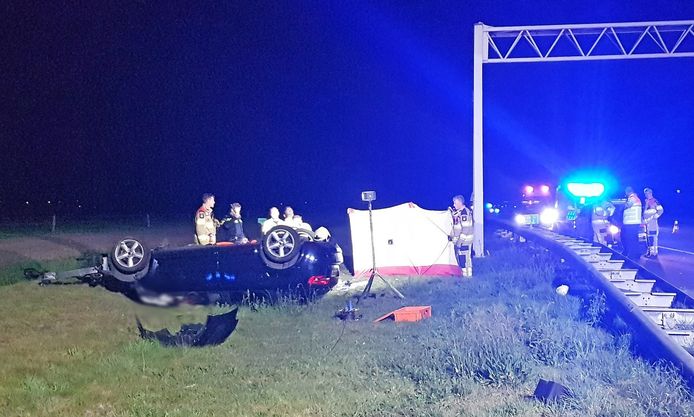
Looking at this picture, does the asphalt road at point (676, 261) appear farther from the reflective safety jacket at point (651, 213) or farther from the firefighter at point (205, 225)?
the firefighter at point (205, 225)

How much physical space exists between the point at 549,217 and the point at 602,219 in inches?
215

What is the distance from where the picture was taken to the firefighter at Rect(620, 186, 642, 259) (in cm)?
1488

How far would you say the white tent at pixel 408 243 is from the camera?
13641mm

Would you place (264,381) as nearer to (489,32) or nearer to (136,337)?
(136,337)

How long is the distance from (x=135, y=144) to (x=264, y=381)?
70.7 meters

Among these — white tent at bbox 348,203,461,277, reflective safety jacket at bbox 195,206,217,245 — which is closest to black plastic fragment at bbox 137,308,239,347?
reflective safety jacket at bbox 195,206,217,245

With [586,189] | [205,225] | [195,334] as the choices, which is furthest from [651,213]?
[195,334]

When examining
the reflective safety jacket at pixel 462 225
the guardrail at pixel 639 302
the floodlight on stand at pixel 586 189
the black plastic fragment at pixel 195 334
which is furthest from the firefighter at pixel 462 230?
the black plastic fragment at pixel 195 334

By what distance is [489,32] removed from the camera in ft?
55.7

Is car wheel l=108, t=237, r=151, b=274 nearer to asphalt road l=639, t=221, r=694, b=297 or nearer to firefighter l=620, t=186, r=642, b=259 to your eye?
asphalt road l=639, t=221, r=694, b=297

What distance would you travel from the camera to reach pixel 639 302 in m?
9.16

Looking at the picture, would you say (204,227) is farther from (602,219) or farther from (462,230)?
(602,219)

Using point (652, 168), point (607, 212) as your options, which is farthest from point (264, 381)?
point (652, 168)

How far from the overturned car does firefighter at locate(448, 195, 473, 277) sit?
12.5 feet
